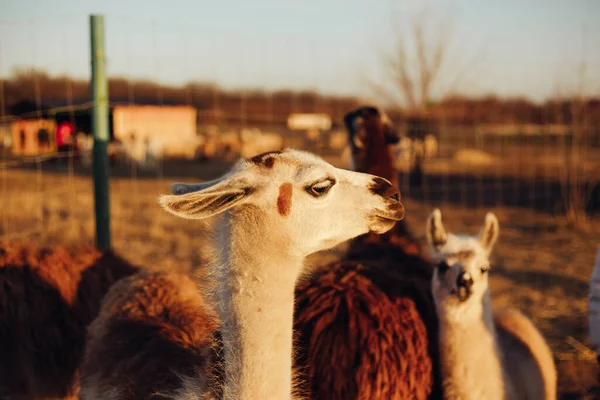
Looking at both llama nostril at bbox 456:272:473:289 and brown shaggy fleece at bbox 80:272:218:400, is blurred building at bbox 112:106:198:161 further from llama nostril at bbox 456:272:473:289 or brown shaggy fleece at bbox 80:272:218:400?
llama nostril at bbox 456:272:473:289

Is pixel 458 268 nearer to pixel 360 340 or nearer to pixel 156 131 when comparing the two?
pixel 360 340

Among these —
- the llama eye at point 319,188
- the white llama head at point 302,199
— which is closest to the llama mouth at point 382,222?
the white llama head at point 302,199

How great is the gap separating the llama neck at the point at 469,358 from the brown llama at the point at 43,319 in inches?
80.2

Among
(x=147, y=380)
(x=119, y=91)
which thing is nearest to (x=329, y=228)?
(x=147, y=380)

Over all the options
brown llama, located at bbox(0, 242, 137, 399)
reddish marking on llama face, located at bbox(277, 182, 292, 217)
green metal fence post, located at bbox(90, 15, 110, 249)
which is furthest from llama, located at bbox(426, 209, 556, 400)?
green metal fence post, located at bbox(90, 15, 110, 249)

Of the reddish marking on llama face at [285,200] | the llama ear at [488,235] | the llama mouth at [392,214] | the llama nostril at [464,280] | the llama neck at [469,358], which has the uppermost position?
the reddish marking on llama face at [285,200]

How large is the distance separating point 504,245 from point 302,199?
7351mm

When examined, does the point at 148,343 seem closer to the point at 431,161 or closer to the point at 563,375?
the point at 563,375

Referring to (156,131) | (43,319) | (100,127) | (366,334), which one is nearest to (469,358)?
(366,334)

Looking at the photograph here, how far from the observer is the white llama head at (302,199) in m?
2.27

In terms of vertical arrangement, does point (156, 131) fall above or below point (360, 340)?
below

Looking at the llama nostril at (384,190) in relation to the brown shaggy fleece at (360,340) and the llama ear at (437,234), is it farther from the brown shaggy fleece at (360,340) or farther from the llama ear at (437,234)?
the llama ear at (437,234)

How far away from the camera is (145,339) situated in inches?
124

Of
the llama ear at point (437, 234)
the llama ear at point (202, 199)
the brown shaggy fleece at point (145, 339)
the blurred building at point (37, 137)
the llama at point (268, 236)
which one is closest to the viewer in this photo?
the llama ear at point (202, 199)
